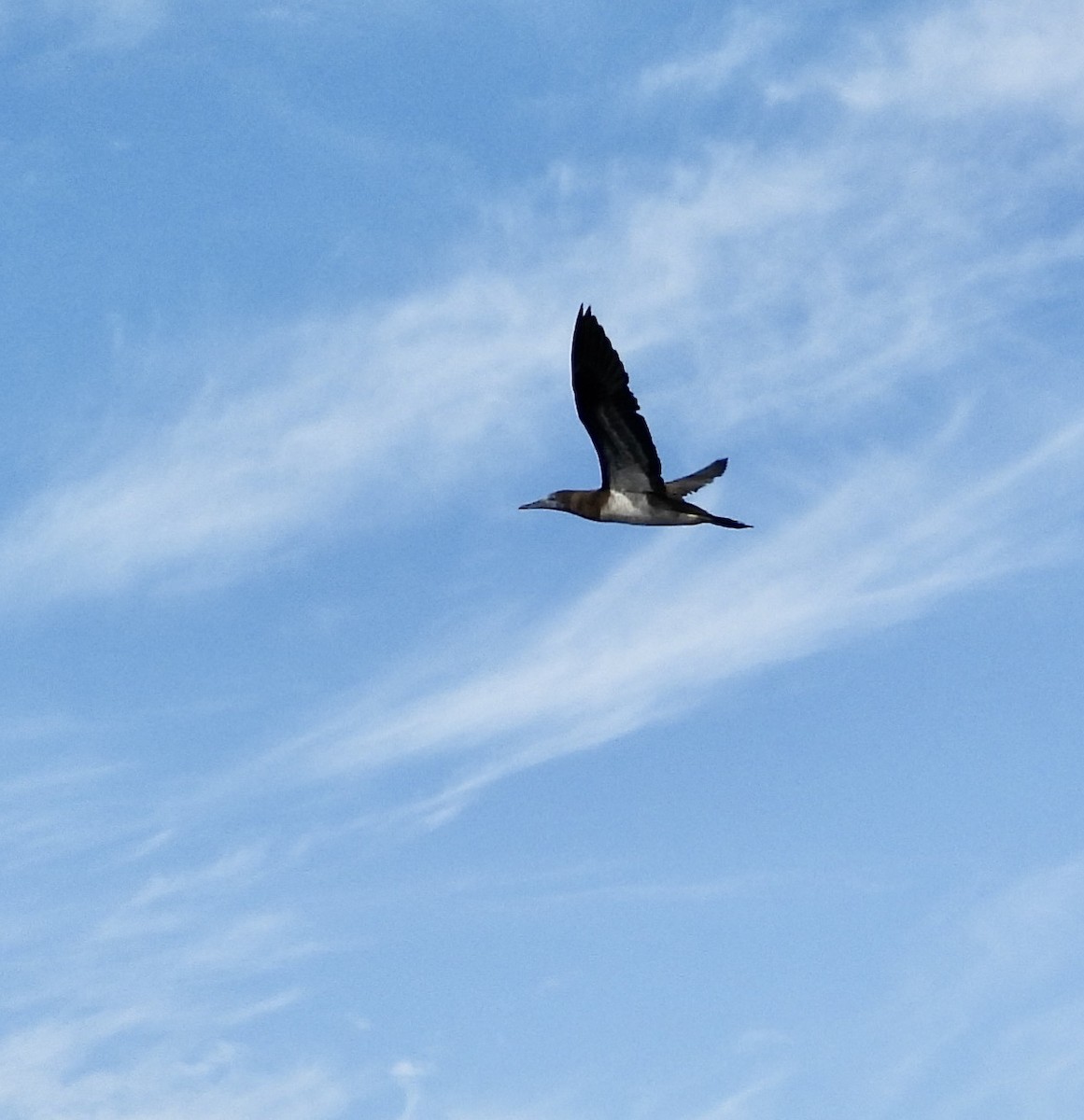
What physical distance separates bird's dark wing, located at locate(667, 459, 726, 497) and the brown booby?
0.07ft

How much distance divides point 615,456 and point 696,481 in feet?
11.4

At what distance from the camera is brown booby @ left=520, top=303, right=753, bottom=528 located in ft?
91.6

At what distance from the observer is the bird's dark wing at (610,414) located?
27.8 meters

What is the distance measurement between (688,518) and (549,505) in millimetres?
2801

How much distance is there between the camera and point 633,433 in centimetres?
2900

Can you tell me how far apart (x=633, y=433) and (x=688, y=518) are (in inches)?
85.6

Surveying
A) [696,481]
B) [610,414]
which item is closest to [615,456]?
[610,414]

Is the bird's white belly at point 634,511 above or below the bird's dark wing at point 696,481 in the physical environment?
below

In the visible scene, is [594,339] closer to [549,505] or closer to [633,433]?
[633,433]

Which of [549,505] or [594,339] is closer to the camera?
[594,339]

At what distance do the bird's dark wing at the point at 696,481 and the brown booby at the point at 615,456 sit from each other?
0.8 inches

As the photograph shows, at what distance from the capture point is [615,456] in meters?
29.8

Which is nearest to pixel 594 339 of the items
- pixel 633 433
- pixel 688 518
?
pixel 633 433

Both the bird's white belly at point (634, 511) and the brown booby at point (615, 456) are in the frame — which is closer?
the brown booby at point (615, 456)
